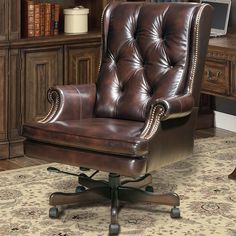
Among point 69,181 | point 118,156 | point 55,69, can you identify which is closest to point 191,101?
point 118,156

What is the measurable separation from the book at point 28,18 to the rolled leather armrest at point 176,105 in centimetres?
167

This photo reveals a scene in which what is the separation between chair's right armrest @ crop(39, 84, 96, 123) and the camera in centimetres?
384

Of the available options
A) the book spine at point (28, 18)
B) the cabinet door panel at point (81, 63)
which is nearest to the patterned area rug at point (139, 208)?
the cabinet door panel at point (81, 63)

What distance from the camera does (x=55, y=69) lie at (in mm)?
5078

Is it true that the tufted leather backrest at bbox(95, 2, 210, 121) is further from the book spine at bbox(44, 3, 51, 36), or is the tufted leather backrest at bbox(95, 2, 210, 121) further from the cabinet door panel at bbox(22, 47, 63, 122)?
the book spine at bbox(44, 3, 51, 36)

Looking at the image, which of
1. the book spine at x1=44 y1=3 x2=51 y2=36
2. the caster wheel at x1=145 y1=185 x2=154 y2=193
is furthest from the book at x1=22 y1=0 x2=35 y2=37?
the caster wheel at x1=145 y1=185 x2=154 y2=193

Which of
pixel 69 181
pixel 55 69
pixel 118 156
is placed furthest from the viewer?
pixel 55 69

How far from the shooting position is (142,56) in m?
4.02

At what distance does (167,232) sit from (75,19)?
7.14 ft

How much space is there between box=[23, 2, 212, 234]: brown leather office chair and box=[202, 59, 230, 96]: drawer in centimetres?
90

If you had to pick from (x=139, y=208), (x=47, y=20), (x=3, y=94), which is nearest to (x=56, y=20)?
(x=47, y=20)

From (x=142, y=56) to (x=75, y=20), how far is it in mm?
1341

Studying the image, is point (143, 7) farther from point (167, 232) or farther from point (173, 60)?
point (167, 232)

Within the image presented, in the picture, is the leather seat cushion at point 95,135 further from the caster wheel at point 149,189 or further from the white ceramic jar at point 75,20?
the white ceramic jar at point 75,20
